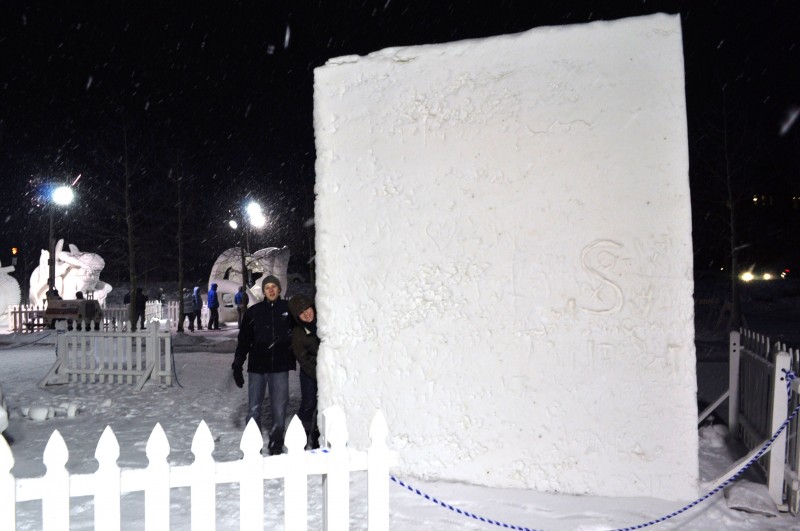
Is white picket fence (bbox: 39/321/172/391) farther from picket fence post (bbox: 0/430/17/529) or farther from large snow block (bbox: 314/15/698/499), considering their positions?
picket fence post (bbox: 0/430/17/529)

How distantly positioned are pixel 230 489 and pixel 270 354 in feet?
4.76

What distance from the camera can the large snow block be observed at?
4.59 meters

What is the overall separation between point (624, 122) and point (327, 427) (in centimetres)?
350

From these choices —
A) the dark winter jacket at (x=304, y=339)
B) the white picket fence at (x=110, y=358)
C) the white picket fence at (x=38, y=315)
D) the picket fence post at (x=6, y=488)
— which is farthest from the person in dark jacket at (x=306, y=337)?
the white picket fence at (x=38, y=315)

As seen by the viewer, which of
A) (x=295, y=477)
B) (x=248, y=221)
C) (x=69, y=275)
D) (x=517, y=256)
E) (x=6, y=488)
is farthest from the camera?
(x=69, y=275)

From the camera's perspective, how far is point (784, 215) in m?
28.8

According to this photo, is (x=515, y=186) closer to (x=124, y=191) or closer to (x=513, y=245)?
(x=513, y=245)

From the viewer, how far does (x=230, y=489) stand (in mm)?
4887

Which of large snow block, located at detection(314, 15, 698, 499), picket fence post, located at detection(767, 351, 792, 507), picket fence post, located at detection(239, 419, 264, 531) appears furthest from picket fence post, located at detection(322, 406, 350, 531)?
picket fence post, located at detection(767, 351, 792, 507)

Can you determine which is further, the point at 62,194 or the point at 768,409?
the point at 62,194

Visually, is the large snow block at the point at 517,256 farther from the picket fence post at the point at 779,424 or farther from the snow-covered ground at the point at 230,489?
the picket fence post at the point at 779,424

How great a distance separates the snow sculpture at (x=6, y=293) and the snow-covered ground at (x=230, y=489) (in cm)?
1465

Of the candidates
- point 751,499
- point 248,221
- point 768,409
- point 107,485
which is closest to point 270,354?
point 107,485

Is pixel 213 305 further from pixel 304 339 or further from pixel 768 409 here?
pixel 768 409
